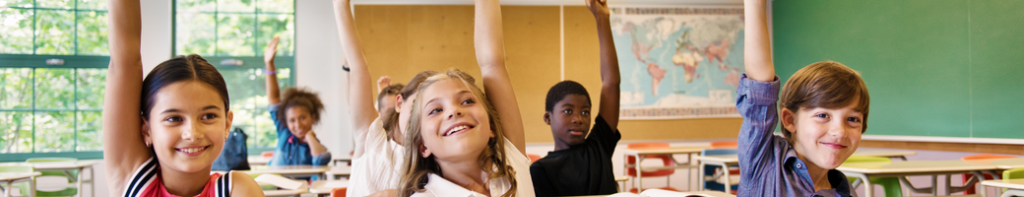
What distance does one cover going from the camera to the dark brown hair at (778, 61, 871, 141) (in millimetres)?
1136

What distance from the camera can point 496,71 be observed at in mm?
1231

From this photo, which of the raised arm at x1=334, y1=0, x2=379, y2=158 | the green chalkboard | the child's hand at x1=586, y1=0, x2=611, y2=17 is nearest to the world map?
the green chalkboard

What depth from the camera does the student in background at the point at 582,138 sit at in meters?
1.57

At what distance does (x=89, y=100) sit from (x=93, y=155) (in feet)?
1.78

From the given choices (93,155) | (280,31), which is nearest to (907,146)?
(280,31)

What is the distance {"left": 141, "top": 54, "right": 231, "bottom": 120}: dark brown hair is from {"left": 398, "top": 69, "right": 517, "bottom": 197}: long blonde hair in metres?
0.34

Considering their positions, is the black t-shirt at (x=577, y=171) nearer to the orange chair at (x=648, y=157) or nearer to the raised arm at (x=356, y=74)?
the raised arm at (x=356, y=74)

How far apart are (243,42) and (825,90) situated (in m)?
5.61

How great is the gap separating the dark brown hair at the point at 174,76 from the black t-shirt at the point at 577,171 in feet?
2.84

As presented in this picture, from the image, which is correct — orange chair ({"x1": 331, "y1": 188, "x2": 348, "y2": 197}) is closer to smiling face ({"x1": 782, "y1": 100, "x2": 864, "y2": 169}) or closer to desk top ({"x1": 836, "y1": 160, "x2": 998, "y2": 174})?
smiling face ({"x1": 782, "y1": 100, "x2": 864, "y2": 169})

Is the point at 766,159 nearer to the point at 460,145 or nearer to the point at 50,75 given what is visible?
the point at 460,145

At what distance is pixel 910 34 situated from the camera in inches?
173

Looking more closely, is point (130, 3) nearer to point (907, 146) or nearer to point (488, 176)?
point (488, 176)

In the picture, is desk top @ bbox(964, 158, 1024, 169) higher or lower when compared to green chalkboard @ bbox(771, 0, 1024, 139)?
lower
